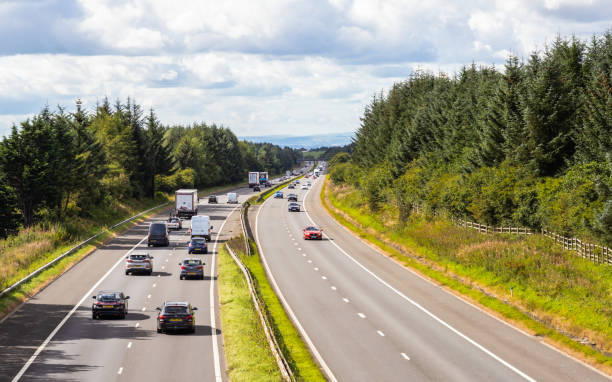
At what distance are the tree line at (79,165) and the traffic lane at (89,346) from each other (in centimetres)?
3271

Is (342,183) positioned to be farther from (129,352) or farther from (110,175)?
(129,352)

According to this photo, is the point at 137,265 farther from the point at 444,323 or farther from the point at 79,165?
the point at 79,165

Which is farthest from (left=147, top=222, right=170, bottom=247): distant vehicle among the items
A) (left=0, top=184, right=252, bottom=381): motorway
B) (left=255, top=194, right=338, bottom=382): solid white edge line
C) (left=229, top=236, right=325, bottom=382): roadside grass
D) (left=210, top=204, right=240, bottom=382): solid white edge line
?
(left=229, top=236, right=325, bottom=382): roadside grass

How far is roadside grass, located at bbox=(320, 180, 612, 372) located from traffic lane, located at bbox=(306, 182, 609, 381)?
2.72 ft

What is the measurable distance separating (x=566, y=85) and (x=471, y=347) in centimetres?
2887

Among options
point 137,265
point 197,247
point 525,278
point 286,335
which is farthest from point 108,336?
point 197,247

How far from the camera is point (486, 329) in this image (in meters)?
33.4

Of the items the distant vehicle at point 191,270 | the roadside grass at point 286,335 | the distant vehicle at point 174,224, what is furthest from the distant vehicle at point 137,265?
the distant vehicle at point 174,224

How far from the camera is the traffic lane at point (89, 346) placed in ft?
81.8

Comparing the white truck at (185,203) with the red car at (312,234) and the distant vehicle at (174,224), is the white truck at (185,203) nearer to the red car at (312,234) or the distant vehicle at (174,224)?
the distant vehicle at (174,224)

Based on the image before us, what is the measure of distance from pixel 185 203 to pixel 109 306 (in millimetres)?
56474

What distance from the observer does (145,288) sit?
4434cm

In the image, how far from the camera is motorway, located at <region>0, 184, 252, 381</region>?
25.2 meters

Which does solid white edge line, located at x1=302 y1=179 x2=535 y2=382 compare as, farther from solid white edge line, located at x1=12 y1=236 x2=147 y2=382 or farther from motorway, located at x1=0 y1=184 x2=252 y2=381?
solid white edge line, located at x1=12 y1=236 x2=147 y2=382
